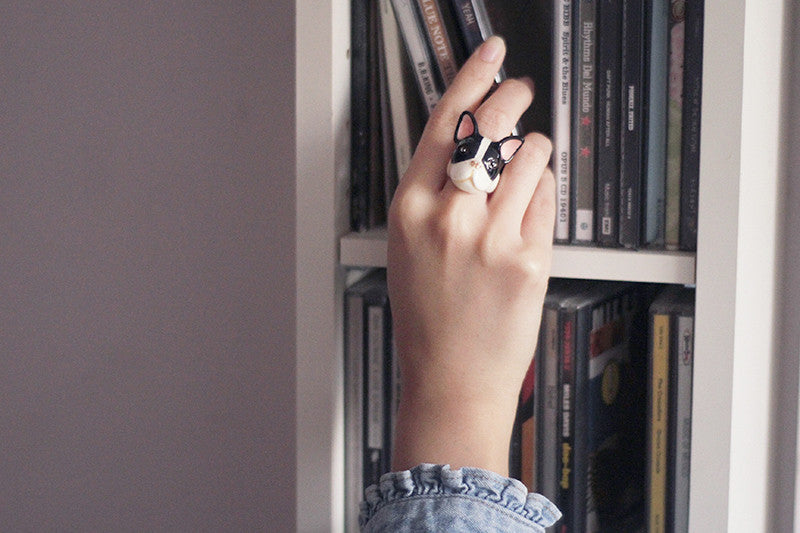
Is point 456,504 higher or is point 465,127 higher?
point 465,127

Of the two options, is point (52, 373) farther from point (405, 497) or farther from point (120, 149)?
point (405, 497)

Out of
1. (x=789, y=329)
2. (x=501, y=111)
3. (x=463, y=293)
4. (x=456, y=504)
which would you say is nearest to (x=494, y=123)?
(x=501, y=111)

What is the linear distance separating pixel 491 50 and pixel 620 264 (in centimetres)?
19

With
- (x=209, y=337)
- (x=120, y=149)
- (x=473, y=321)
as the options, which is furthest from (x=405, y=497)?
(x=120, y=149)

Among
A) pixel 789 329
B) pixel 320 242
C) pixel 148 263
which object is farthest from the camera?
pixel 148 263

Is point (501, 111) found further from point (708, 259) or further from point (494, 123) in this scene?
point (708, 259)

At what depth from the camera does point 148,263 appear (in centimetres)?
123

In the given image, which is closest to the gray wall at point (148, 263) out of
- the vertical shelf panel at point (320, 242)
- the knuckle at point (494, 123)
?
the vertical shelf panel at point (320, 242)

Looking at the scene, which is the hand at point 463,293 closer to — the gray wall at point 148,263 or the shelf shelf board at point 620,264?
the shelf shelf board at point 620,264

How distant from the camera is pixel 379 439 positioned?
0.80 m

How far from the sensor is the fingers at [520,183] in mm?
677

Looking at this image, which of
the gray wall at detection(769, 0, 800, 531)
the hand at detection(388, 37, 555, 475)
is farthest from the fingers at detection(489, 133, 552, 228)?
the gray wall at detection(769, 0, 800, 531)

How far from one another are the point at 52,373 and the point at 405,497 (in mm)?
814

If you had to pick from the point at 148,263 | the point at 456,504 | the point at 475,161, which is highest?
the point at 475,161
